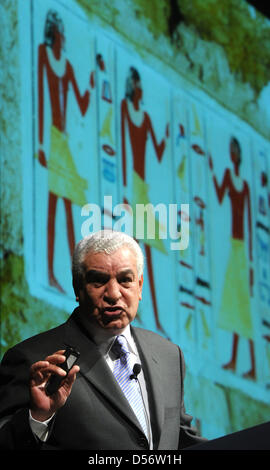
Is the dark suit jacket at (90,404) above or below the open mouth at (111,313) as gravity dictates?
below

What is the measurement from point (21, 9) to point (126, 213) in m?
0.94

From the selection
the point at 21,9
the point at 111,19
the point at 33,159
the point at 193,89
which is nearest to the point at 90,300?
the point at 33,159

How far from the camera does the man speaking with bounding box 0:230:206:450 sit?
6.11ft

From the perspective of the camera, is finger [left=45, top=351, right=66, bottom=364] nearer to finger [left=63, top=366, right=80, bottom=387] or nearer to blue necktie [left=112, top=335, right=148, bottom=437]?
finger [left=63, top=366, right=80, bottom=387]

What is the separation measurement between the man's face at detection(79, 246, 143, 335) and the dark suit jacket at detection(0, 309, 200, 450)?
0.25 ft

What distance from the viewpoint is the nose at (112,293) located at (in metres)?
1.95

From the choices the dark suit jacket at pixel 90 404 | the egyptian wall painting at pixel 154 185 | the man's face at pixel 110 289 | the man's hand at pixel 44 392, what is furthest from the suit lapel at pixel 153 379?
the egyptian wall painting at pixel 154 185

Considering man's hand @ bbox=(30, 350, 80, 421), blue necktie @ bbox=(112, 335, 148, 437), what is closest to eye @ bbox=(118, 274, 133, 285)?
blue necktie @ bbox=(112, 335, 148, 437)

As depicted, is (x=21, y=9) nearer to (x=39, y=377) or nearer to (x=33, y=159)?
(x=33, y=159)

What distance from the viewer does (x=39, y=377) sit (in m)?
1.76

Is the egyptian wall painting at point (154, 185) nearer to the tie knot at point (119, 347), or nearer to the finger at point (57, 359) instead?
the tie knot at point (119, 347)

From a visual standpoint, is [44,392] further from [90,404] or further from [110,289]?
[110,289]

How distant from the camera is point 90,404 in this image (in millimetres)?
1911

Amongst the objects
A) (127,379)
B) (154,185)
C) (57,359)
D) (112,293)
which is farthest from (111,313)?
(154,185)
